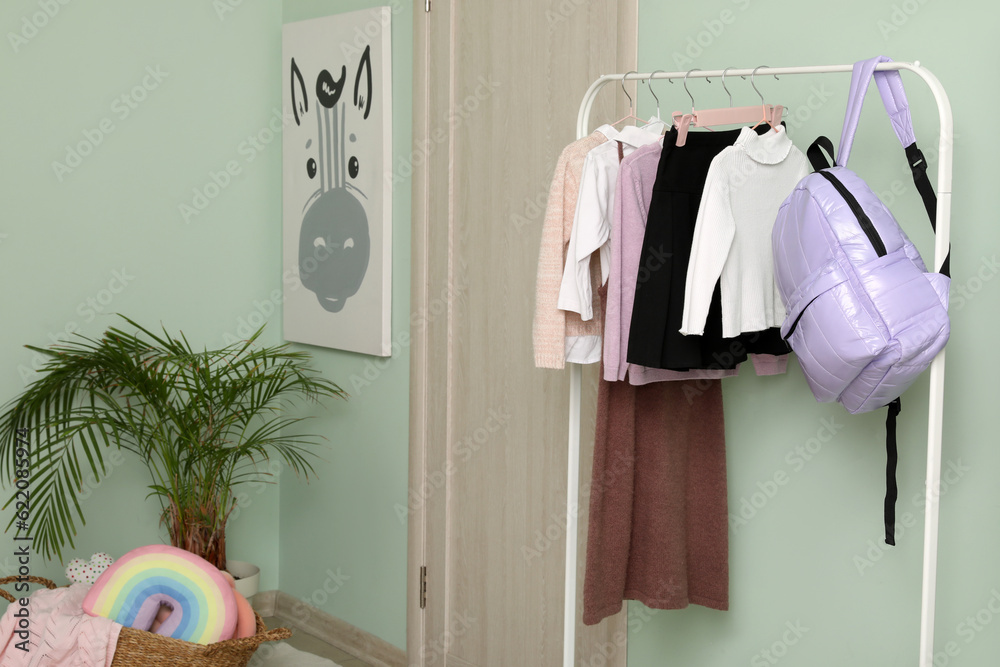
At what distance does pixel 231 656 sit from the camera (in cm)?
241

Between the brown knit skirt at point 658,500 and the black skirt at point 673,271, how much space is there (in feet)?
0.74

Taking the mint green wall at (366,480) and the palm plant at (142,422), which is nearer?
the palm plant at (142,422)

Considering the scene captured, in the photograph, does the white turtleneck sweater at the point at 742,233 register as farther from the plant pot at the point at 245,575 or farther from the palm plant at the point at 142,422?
the plant pot at the point at 245,575

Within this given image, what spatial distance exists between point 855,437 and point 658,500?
17.5 inches

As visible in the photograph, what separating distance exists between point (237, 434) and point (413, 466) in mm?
754

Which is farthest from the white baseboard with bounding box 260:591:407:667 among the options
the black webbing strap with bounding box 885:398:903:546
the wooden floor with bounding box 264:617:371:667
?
the black webbing strap with bounding box 885:398:903:546

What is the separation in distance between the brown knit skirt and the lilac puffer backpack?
0.45 metres

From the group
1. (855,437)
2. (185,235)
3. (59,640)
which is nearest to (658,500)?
(855,437)

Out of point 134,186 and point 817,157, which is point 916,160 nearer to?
point 817,157

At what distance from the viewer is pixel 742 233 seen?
1.85 m

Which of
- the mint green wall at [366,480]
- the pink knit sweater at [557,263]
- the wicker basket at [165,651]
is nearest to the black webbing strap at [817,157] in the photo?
the pink knit sweater at [557,263]

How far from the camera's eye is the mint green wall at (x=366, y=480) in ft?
9.67

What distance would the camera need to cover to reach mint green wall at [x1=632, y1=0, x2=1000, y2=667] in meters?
1.82

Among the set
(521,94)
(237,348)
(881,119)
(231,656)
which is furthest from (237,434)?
(881,119)
